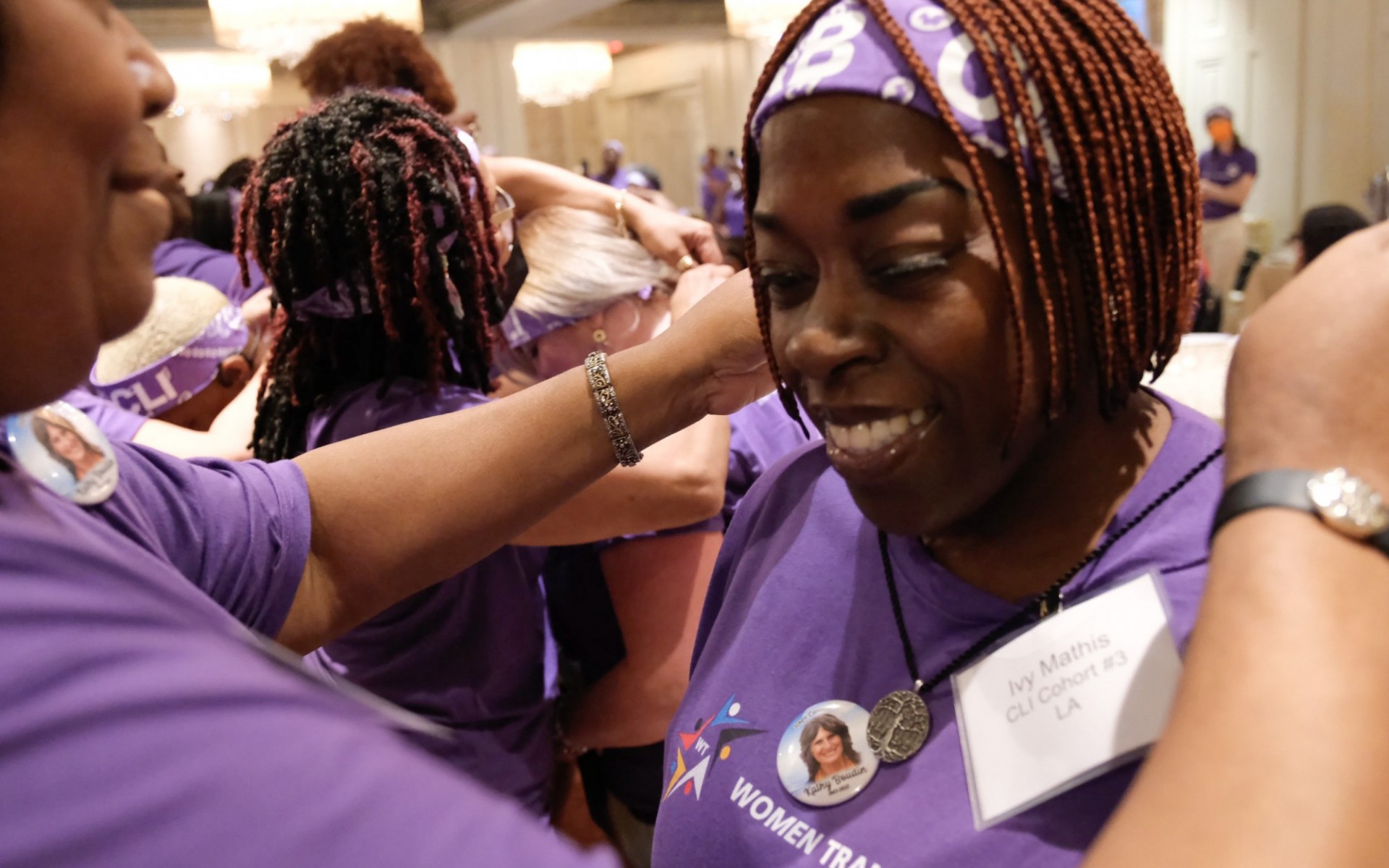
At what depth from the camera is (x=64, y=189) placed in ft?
1.95

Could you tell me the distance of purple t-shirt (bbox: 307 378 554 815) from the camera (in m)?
1.62

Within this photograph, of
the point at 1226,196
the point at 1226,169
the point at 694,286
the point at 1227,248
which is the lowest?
the point at 1227,248

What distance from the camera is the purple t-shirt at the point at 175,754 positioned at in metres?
0.48

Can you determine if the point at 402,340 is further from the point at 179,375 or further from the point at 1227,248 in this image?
the point at 1227,248

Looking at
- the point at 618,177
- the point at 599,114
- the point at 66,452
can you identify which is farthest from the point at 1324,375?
the point at 599,114

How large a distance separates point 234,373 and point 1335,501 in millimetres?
2289

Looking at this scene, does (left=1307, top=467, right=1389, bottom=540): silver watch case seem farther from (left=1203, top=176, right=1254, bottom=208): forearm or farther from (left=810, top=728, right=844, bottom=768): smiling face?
(left=1203, top=176, right=1254, bottom=208): forearm

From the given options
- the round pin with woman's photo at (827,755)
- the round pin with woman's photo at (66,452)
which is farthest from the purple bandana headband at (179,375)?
the round pin with woman's photo at (827,755)

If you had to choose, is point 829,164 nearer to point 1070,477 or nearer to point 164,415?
point 1070,477

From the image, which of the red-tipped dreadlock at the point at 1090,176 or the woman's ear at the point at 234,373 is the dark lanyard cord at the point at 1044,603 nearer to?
the red-tipped dreadlock at the point at 1090,176

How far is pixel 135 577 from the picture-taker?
0.59 m

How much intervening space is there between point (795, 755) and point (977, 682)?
18cm

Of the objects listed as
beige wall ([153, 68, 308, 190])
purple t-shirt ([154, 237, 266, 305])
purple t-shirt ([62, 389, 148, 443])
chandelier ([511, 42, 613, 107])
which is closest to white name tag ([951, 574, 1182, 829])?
purple t-shirt ([62, 389, 148, 443])

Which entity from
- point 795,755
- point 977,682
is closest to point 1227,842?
point 977,682
